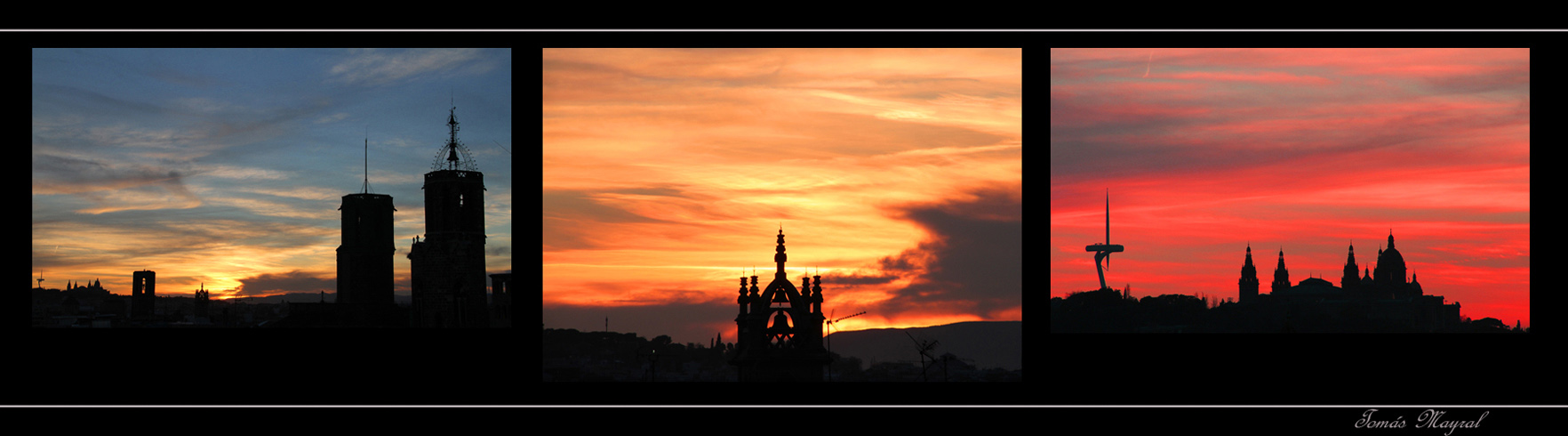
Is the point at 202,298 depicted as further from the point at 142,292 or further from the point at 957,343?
the point at 957,343

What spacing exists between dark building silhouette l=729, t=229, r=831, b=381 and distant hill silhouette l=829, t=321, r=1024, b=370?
984 mm

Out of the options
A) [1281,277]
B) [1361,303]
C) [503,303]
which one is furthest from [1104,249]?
[503,303]

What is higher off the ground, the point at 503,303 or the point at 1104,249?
the point at 1104,249

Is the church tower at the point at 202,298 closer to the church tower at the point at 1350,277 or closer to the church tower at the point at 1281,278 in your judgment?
the church tower at the point at 1281,278

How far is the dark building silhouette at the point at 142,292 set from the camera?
632 centimetres

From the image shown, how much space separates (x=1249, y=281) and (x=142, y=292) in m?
8.33

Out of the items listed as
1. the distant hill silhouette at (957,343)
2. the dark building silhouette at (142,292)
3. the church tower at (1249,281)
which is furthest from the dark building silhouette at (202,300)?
the church tower at (1249,281)

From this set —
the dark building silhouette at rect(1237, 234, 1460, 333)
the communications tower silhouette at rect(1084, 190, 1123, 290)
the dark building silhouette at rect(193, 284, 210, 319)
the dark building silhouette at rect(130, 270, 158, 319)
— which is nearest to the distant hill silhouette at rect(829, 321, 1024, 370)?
the communications tower silhouette at rect(1084, 190, 1123, 290)

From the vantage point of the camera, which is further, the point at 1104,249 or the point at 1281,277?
the point at 1281,277

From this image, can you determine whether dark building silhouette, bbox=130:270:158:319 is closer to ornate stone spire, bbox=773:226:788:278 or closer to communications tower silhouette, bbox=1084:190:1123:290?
communications tower silhouette, bbox=1084:190:1123:290

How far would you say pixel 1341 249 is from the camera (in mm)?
7949

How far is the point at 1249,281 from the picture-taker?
8.91 m
